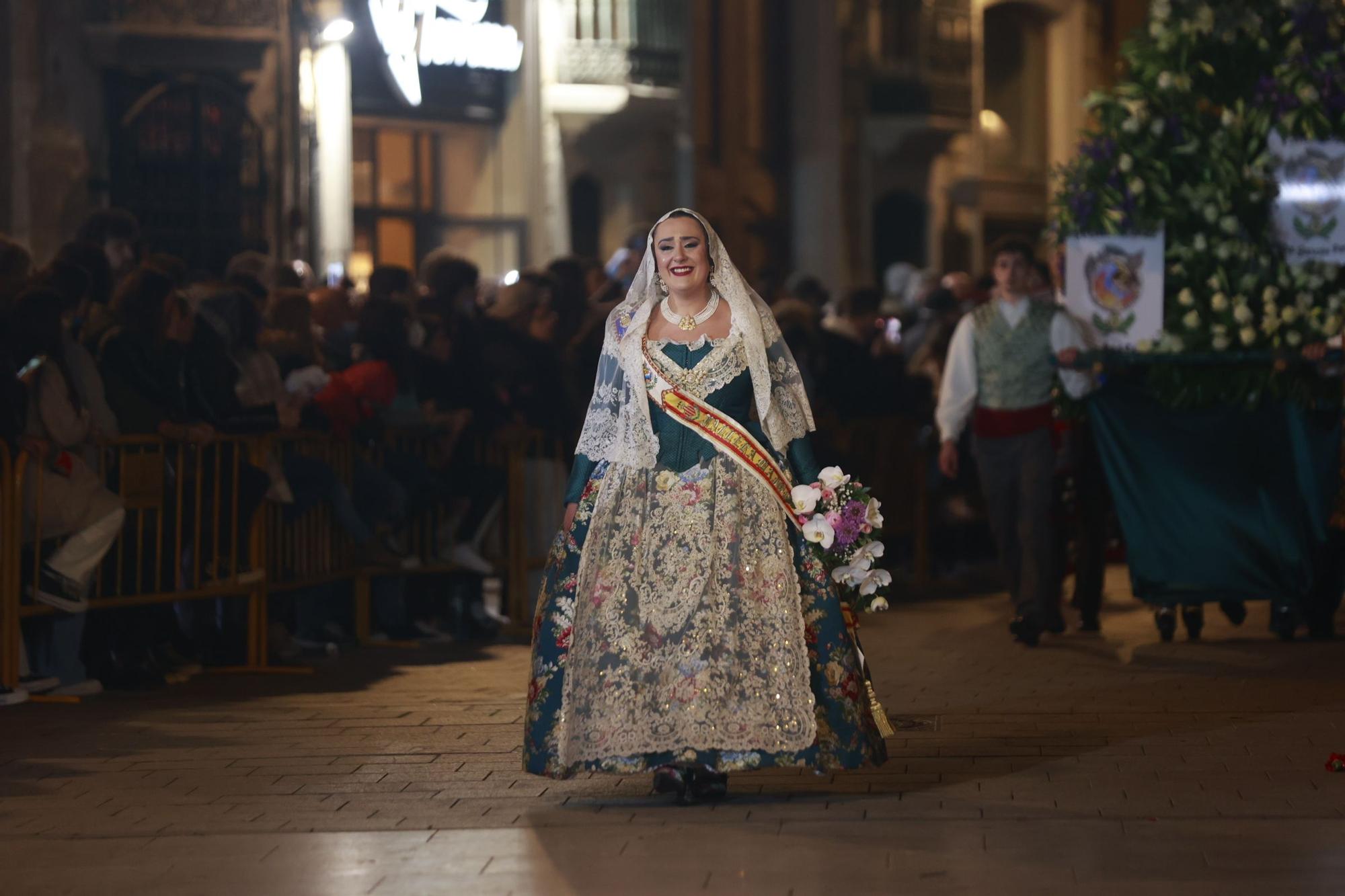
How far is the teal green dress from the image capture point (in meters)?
6.86

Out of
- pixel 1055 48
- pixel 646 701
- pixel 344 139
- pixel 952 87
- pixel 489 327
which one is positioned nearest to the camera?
pixel 646 701

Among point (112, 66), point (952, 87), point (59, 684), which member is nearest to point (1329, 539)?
point (59, 684)

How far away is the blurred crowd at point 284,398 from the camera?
954 centimetres

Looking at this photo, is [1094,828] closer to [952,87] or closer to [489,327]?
[489,327]

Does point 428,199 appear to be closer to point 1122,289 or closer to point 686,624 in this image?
point 1122,289

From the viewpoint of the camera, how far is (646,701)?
22.6ft

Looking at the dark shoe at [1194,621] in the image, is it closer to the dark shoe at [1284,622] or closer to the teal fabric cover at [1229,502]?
the teal fabric cover at [1229,502]

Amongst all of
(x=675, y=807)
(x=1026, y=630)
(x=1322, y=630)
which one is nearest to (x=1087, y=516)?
(x=1026, y=630)

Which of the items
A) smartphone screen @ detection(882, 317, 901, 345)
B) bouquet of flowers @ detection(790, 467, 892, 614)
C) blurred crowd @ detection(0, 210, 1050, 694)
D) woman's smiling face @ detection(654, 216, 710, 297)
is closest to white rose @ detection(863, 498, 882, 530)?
bouquet of flowers @ detection(790, 467, 892, 614)

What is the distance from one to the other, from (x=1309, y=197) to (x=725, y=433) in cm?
521

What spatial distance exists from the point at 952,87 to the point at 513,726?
20.9 meters

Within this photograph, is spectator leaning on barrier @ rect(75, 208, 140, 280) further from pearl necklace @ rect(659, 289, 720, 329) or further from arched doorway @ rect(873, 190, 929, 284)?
arched doorway @ rect(873, 190, 929, 284)

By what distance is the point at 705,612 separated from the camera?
695 centimetres

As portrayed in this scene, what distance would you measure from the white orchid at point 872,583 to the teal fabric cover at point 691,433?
37 centimetres
